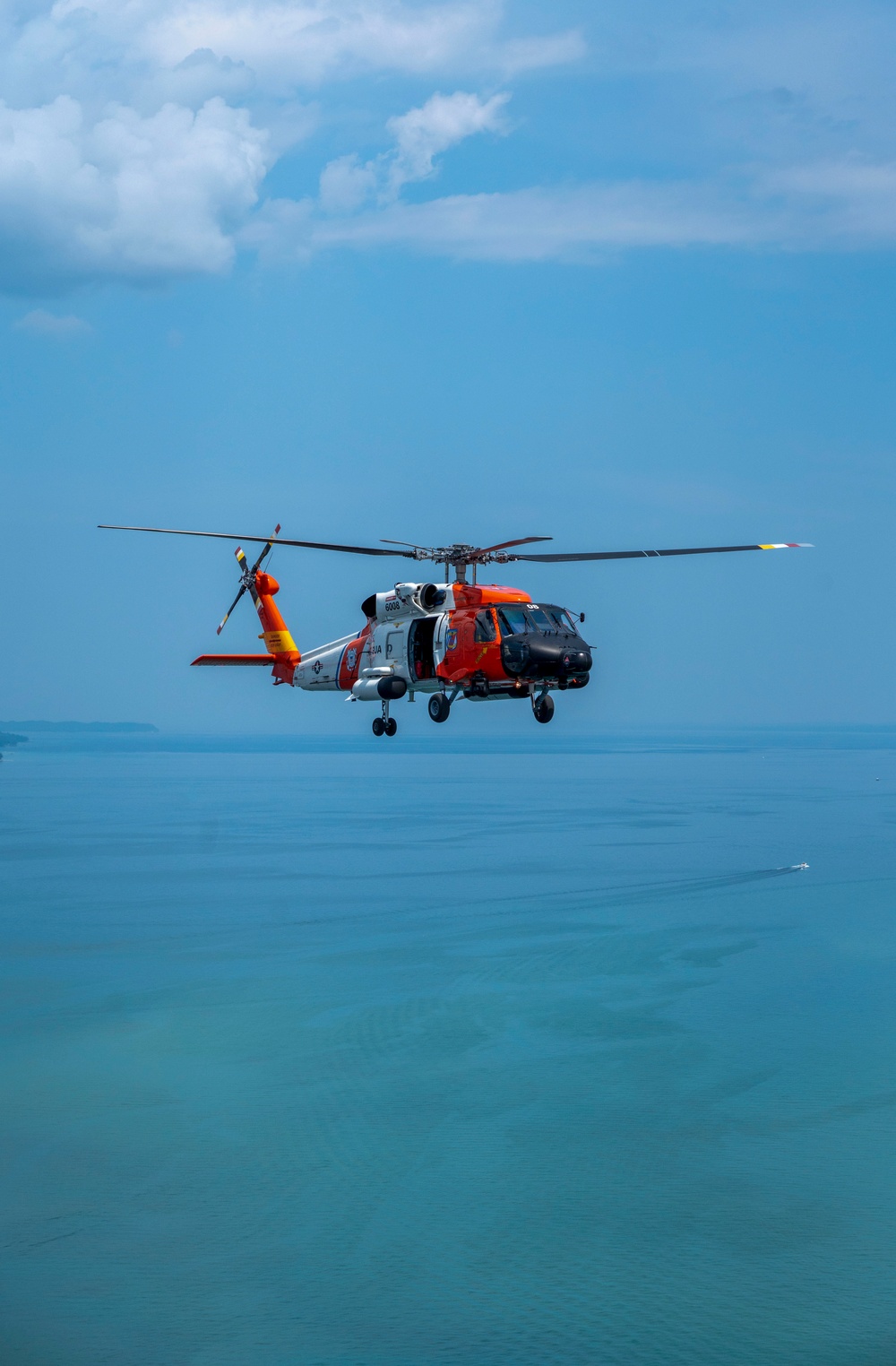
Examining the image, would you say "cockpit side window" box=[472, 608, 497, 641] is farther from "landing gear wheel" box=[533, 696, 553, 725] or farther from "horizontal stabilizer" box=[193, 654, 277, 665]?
"horizontal stabilizer" box=[193, 654, 277, 665]

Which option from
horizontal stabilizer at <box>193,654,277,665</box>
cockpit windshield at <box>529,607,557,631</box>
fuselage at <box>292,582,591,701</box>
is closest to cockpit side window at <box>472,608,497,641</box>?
fuselage at <box>292,582,591,701</box>

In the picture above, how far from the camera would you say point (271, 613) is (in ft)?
130

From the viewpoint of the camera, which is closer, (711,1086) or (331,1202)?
(331,1202)

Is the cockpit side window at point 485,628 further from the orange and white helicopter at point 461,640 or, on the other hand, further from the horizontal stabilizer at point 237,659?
the horizontal stabilizer at point 237,659

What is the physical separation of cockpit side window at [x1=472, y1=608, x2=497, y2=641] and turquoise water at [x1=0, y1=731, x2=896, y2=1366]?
1008 inches

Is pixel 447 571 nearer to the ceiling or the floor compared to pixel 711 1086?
nearer to the ceiling

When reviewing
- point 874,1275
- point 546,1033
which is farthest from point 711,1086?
point 874,1275

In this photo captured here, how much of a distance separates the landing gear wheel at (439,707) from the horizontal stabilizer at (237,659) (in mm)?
8892

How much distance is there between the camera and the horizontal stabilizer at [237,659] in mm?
36572

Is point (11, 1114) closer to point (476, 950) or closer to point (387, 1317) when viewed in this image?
point (387, 1317)

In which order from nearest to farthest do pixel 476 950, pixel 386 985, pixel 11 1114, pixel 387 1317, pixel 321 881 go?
pixel 387 1317 < pixel 11 1114 < pixel 386 985 < pixel 476 950 < pixel 321 881

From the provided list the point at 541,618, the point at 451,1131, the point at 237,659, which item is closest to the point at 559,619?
the point at 541,618

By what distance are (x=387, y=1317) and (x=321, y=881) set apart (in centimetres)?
9267

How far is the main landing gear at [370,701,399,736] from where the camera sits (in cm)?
3133
